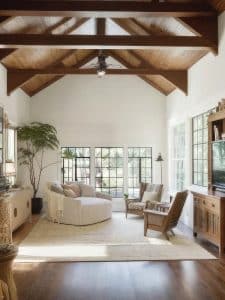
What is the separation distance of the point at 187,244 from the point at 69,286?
8.75 ft

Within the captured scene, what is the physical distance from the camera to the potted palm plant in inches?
378

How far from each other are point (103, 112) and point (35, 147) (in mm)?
2186

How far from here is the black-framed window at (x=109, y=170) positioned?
10.7 m

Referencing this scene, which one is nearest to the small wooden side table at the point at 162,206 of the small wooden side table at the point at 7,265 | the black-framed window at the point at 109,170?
the black-framed window at the point at 109,170

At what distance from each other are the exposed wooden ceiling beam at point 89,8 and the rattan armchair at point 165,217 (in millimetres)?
3058

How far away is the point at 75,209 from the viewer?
317 inches

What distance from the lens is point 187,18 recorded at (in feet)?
20.3

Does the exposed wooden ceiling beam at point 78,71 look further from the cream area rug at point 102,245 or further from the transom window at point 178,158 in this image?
the cream area rug at point 102,245

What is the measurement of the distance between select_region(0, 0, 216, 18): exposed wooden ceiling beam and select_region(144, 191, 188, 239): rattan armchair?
10.0ft

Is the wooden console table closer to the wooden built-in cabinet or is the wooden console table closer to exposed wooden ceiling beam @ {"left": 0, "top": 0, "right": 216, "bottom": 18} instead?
the wooden built-in cabinet

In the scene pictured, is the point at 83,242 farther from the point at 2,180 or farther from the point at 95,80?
the point at 95,80

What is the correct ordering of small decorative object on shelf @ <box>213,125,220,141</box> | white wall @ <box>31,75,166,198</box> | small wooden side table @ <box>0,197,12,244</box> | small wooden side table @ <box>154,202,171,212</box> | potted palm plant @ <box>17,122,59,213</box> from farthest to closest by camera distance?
white wall @ <box>31,75,166,198</box>
potted palm plant @ <box>17,122,59,213</box>
small wooden side table @ <box>154,202,171,212</box>
small decorative object on shelf @ <box>213,125,220,141</box>
small wooden side table @ <box>0,197,12,244</box>

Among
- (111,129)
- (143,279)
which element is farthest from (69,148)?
(143,279)

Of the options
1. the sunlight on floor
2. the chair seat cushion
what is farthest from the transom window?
the sunlight on floor
